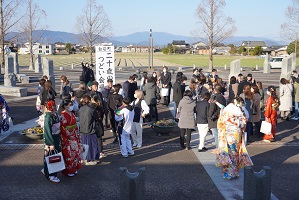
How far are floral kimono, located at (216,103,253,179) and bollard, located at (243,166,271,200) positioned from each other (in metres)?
1.49

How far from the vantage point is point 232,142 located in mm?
7051

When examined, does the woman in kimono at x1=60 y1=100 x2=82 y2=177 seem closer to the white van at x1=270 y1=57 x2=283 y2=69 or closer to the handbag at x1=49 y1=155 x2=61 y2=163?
the handbag at x1=49 y1=155 x2=61 y2=163

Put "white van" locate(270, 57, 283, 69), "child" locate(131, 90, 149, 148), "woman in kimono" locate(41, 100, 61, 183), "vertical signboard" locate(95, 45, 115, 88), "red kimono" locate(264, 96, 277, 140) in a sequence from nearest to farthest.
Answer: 1. "woman in kimono" locate(41, 100, 61, 183)
2. "child" locate(131, 90, 149, 148)
3. "red kimono" locate(264, 96, 277, 140)
4. "vertical signboard" locate(95, 45, 115, 88)
5. "white van" locate(270, 57, 283, 69)

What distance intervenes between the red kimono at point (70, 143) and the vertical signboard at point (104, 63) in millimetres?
7232

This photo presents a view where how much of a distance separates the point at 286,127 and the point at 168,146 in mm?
4898

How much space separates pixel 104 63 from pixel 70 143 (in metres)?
7.56

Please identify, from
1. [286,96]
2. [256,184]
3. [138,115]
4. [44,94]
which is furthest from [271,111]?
[44,94]

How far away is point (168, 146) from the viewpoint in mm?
9852

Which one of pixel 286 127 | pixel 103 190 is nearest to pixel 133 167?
pixel 103 190

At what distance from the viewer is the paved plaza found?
6.56 meters

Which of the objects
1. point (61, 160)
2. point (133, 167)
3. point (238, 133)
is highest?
point (238, 133)

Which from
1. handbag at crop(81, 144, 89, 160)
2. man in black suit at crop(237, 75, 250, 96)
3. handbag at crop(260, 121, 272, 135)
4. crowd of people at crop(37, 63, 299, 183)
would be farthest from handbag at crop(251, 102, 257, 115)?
handbag at crop(81, 144, 89, 160)

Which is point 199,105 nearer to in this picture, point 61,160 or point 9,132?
point 61,160

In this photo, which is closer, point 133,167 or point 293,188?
point 293,188
